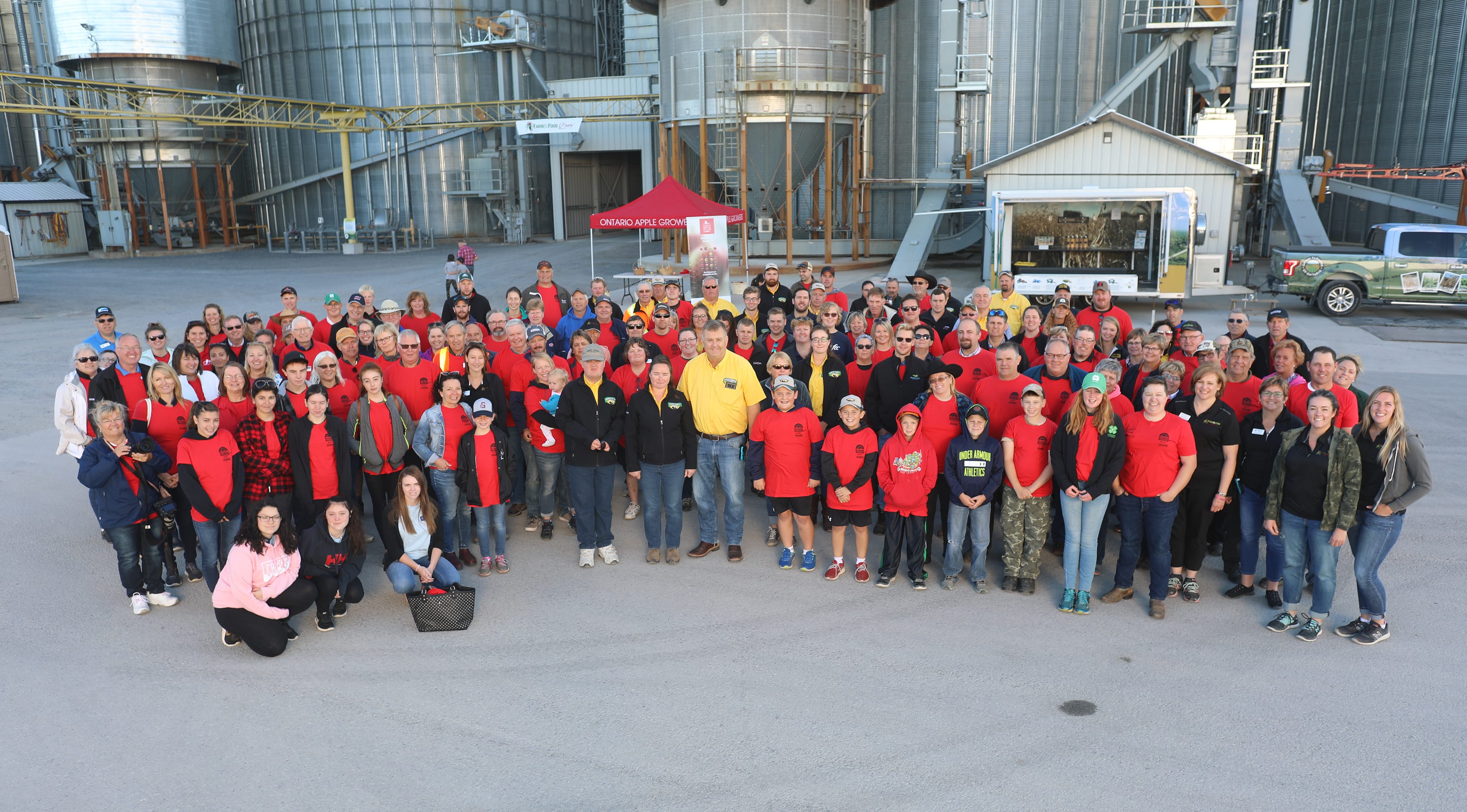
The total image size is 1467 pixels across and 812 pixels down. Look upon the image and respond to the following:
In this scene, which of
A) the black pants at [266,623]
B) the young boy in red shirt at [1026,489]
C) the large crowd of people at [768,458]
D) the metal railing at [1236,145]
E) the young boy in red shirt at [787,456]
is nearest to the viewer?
the black pants at [266,623]

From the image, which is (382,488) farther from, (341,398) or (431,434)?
(341,398)

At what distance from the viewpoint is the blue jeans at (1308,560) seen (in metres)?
6.32

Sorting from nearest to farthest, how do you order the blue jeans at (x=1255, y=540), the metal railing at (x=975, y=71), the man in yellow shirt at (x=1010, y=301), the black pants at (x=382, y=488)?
the blue jeans at (x=1255, y=540) < the black pants at (x=382, y=488) < the man in yellow shirt at (x=1010, y=301) < the metal railing at (x=975, y=71)

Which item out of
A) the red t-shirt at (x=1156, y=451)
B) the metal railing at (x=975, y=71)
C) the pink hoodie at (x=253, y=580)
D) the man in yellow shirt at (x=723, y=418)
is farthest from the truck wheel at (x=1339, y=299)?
the pink hoodie at (x=253, y=580)

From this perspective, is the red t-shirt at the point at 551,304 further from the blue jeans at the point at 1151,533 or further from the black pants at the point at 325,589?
the blue jeans at the point at 1151,533

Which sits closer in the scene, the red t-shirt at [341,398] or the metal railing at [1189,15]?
the red t-shirt at [341,398]

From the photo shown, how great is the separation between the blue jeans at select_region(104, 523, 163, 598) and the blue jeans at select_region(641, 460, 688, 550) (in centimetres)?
374

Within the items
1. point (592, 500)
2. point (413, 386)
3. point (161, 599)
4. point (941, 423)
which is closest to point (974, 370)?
point (941, 423)

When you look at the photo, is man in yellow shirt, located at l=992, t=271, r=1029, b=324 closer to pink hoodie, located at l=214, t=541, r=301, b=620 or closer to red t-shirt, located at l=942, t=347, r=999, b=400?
red t-shirt, located at l=942, t=347, r=999, b=400

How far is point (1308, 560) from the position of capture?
663 centimetres

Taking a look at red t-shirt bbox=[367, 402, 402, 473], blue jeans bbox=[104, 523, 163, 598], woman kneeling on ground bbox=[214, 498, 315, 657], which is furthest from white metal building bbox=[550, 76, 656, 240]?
woman kneeling on ground bbox=[214, 498, 315, 657]

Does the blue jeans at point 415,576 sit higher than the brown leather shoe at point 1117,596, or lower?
higher

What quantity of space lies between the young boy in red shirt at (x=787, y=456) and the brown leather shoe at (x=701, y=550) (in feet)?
2.54

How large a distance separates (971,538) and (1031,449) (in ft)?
3.26
